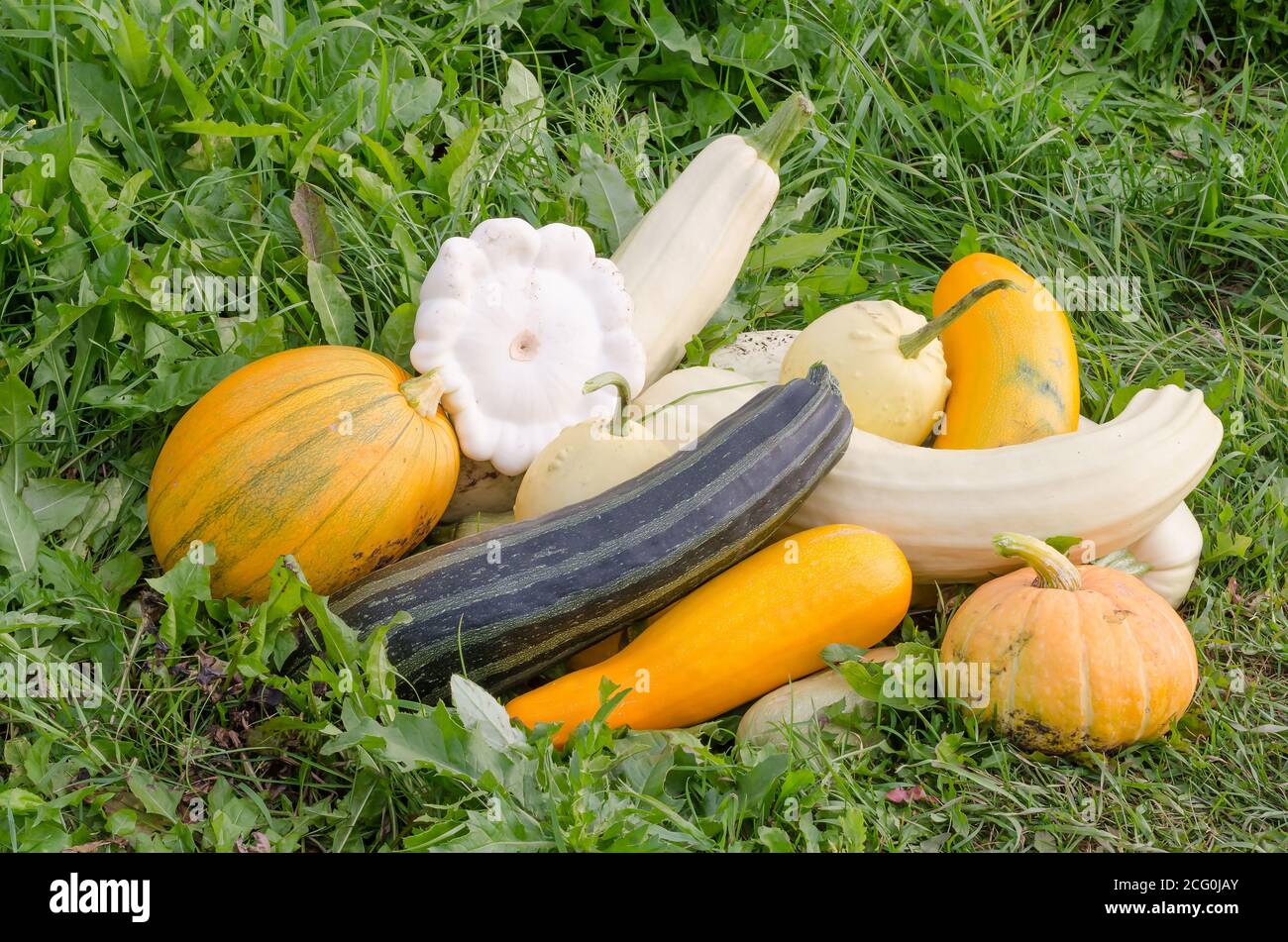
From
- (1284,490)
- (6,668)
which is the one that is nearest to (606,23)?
(1284,490)

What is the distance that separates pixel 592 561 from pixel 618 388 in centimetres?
57

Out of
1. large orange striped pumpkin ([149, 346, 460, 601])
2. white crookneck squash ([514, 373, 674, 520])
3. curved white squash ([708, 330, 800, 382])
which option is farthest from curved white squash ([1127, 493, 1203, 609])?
large orange striped pumpkin ([149, 346, 460, 601])

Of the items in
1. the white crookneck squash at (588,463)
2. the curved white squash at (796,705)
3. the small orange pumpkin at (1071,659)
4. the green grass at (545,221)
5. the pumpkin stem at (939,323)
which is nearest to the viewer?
the green grass at (545,221)

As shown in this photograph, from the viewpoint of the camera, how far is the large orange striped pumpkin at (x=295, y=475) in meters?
2.84

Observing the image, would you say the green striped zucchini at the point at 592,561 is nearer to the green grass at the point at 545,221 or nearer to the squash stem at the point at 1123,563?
the green grass at the point at 545,221

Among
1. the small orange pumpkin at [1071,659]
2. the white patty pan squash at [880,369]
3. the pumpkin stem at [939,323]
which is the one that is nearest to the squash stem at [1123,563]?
the small orange pumpkin at [1071,659]

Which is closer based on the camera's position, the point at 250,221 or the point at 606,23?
the point at 250,221

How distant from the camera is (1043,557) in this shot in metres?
2.81

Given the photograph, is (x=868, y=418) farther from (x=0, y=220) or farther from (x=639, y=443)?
(x=0, y=220)

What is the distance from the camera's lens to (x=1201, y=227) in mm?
4363

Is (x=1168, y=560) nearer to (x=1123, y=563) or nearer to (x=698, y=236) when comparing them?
(x=1123, y=563)

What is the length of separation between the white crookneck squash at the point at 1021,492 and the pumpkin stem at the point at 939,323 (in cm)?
26

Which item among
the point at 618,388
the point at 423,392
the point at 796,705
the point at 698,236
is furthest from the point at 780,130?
the point at 796,705

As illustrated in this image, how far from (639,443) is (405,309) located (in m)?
0.75
